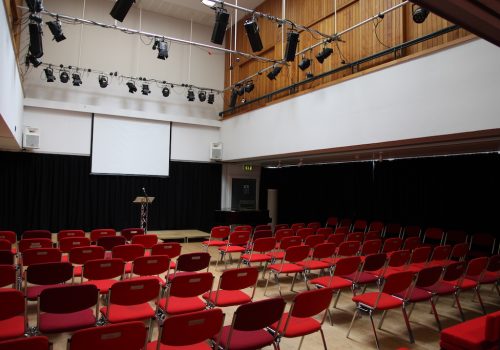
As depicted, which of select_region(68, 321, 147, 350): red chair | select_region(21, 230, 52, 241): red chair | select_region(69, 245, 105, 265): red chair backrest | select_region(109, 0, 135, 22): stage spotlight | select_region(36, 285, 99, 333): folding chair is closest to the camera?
select_region(68, 321, 147, 350): red chair

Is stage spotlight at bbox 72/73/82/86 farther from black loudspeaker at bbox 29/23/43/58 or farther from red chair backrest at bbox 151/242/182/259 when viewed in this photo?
red chair backrest at bbox 151/242/182/259

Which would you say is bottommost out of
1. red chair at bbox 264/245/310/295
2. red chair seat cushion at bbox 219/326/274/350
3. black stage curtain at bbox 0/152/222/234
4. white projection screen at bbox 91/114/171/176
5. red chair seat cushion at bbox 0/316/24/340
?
red chair seat cushion at bbox 219/326/274/350

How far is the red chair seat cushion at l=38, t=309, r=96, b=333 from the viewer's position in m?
3.01

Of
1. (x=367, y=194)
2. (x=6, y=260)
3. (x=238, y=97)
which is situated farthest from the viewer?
(x=238, y=97)

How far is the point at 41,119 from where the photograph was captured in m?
10.3

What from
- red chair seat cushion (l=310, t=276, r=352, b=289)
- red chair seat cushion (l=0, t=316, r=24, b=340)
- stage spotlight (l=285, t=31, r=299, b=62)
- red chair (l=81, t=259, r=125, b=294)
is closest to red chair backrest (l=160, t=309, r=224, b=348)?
red chair seat cushion (l=0, t=316, r=24, b=340)

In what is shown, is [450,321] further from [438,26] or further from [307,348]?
[438,26]

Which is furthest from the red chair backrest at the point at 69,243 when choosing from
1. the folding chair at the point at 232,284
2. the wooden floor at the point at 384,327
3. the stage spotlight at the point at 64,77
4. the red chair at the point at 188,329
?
the stage spotlight at the point at 64,77

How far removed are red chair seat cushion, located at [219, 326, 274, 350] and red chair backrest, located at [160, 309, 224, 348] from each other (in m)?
0.23

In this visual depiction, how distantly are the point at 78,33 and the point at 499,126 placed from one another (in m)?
11.6

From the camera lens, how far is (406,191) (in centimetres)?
902

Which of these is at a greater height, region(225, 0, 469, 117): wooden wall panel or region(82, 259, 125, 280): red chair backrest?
region(225, 0, 469, 117): wooden wall panel

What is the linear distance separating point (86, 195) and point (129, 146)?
2053 millimetres

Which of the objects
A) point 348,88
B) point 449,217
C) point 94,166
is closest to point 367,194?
point 449,217
